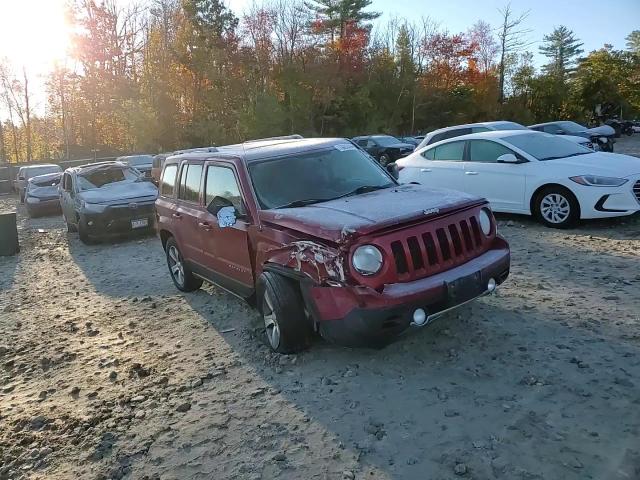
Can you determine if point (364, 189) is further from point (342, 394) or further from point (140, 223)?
point (140, 223)

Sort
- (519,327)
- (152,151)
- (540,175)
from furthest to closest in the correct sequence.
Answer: (152,151) → (540,175) → (519,327)

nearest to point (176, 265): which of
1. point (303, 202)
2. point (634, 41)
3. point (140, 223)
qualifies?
point (303, 202)

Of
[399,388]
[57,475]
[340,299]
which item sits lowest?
[57,475]

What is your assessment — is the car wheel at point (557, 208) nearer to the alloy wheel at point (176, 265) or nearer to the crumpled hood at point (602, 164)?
the crumpled hood at point (602, 164)

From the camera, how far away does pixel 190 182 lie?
19.9 ft

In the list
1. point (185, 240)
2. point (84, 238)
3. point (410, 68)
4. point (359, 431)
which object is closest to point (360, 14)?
point (410, 68)

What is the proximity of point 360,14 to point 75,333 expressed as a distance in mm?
46850

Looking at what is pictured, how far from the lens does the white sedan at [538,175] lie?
768 cm

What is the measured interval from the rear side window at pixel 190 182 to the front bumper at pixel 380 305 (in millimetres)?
2434

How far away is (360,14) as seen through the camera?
47312 mm

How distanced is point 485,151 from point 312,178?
513 cm

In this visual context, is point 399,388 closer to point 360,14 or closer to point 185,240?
point 185,240

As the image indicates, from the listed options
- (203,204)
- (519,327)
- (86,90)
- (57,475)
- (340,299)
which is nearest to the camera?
(57,475)

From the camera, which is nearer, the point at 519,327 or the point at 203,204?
the point at 519,327
